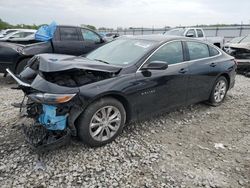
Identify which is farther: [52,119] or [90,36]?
[90,36]

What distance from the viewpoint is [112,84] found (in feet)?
11.0

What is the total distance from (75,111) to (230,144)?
2.43 m

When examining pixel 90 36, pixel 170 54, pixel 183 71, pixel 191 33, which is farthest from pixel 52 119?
pixel 191 33

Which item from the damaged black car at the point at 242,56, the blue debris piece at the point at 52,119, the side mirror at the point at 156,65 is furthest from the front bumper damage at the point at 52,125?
the damaged black car at the point at 242,56

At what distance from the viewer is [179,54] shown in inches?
172

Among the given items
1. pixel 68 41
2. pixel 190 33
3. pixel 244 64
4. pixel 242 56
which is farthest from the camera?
pixel 190 33

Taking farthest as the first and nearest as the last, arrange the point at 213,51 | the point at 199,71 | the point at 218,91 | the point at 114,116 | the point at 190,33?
the point at 190,33 < the point at 218,91 < the point at 213,51 < the point at 199,71 < the point at 114,116

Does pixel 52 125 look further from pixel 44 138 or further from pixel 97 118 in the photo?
pixel 97 118

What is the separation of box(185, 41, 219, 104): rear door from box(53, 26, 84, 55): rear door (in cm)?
437

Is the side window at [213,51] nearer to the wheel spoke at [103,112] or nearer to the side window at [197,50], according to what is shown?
the side window at [197,50]

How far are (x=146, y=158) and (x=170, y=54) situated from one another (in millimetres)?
1891

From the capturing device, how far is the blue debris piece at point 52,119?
3031 millimetres

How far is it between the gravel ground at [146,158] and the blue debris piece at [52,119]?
1.42 ft

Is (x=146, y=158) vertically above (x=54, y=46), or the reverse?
(x=54, y=46)
